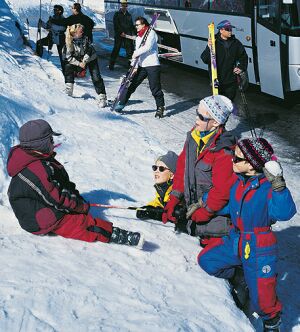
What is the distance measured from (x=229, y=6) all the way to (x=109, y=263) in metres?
8.76

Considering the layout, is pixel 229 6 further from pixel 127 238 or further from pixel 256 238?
pixel 256 238

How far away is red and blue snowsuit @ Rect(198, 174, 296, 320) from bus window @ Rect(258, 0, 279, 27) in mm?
6991

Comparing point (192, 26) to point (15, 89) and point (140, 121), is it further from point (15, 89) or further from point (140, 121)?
point (15, 89)

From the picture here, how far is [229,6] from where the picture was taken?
11539 millimetres

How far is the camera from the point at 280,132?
9469 millimetres

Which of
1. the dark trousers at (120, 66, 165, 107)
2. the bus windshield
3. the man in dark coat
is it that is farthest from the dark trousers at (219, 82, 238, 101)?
the man in dark coat

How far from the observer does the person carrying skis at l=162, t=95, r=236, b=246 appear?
4.09m

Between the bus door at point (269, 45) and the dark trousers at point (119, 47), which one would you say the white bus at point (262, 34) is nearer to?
the bus door at point (269, 45)

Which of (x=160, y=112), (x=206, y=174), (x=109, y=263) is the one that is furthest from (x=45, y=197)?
(x=160, y=112)

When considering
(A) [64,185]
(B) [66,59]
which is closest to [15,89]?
(B) [66,59]

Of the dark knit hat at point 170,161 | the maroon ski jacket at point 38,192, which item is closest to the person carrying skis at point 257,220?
the dark knit hat at point 170,161

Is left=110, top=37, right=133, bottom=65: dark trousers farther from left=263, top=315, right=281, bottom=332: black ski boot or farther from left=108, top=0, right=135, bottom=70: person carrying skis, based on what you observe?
left=263, top=315, right=281, bottom=332: black ski boot

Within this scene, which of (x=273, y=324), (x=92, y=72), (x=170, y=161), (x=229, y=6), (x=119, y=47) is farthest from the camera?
(x=119, y=47)

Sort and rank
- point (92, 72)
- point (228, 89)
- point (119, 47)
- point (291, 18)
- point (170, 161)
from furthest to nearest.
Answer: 1. point (119, 47)
2. point (291, 18)
3. point (92, 72)
4. point (228, 89)
5. point (170, 161)
